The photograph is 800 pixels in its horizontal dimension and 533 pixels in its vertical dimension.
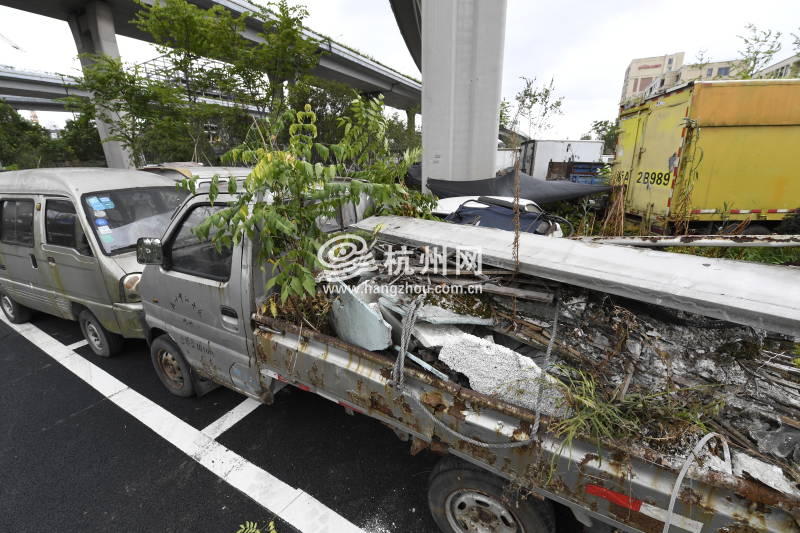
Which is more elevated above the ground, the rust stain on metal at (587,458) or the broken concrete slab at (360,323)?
the broken concrete slab at (360,323)

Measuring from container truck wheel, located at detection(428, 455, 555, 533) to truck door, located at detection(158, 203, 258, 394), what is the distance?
153 centimetres

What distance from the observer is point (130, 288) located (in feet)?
11.6

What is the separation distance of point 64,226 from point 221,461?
3169 millimetres

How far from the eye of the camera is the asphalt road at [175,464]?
7.65 ft

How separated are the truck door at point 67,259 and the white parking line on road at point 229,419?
1.78m

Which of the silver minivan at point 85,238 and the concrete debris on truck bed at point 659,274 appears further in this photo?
the silver minivan at point 85,238

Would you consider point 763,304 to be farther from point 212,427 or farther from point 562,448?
point 212,427

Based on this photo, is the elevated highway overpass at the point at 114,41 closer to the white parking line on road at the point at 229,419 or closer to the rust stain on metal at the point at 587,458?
the white parking line on road at the point at 229,419

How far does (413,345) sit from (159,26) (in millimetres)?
11066

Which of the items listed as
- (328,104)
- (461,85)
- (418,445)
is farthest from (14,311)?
(328,104)

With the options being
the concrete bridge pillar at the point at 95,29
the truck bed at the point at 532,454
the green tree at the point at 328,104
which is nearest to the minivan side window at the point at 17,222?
the truck bed at the point at 532,454

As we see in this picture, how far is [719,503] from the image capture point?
128 cm

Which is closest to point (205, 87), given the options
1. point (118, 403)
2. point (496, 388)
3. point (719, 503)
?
point (118, 403)

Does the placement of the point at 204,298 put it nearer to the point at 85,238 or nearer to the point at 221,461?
the point at 221,461
